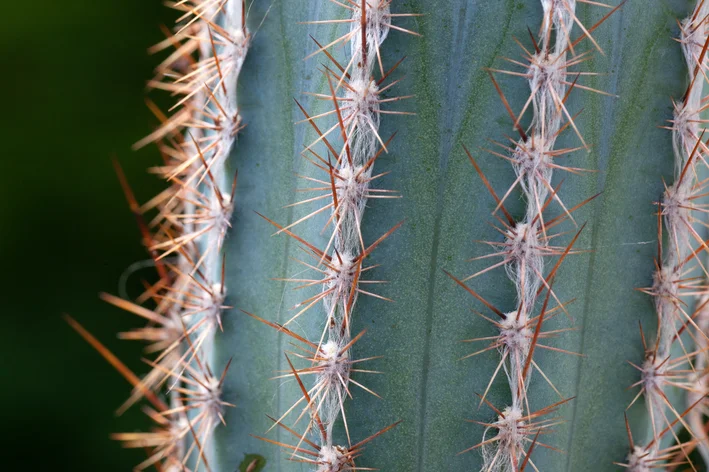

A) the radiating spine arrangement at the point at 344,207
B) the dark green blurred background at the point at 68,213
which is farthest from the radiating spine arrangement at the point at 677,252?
the dark green blurred background at the point at 68,213

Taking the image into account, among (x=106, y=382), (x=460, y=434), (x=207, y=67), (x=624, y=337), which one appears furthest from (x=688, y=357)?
(x=106, y=382)

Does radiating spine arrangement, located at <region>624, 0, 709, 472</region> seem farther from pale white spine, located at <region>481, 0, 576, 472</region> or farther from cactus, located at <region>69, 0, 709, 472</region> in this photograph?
pale white spine, located at <region>481, 0, 576, 472</region>

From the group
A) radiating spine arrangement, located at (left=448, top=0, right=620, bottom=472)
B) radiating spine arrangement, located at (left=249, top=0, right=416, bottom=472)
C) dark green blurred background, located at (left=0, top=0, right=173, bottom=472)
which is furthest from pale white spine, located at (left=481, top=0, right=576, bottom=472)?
dark green blurred background, located at (left=0, top=0, right=173, bottom=472)

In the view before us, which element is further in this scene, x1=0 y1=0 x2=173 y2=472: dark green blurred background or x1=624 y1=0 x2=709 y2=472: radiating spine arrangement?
x1=0 y1=0 x2=173 y2=472: dark green blurred background

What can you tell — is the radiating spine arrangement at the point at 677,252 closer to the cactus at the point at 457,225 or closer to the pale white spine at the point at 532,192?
the cactus at the point at 457,225

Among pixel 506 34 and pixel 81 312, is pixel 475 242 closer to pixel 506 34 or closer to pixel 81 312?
pixel 506 34

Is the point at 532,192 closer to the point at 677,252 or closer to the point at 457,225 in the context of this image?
the point at 457,225
